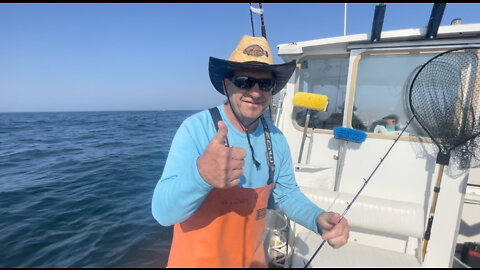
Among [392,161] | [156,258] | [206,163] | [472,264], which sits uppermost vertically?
[206,163]

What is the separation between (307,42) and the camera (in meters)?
3.86

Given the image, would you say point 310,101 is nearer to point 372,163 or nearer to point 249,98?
point 372,163

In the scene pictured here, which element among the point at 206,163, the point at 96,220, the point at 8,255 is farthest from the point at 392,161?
the point at 8,255

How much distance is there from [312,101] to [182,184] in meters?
3.21

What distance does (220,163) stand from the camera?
45.7 inches

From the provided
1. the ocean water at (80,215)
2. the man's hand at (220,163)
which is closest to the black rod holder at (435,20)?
the man's hand at (220,163)

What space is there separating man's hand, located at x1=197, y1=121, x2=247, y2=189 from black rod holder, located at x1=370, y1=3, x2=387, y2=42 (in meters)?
3.32

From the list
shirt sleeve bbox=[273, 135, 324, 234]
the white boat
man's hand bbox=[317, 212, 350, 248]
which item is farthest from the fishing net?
man's hand bbox=[317, 212, 350, 248]

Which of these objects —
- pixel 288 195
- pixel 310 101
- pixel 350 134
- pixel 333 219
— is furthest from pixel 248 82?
pixel 350 134

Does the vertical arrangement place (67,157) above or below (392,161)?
Answer: below

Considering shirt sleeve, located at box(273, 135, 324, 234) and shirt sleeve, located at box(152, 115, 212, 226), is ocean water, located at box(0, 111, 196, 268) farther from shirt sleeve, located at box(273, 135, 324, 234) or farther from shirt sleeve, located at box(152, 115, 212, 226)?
shirt sleeve, located at box(152, 115, 212, 226)

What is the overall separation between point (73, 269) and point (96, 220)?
1606 millimetres

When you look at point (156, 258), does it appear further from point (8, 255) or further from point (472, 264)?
point (472, 264)

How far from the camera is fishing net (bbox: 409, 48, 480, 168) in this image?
317 cm
